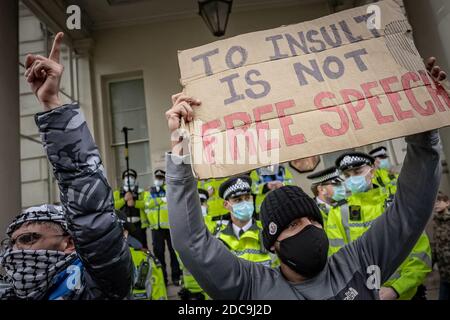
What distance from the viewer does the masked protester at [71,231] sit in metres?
1.23

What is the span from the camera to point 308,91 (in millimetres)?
1459

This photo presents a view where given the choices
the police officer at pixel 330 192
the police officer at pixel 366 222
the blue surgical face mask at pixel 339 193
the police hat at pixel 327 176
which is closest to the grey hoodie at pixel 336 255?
the police officer at pixel 366 222

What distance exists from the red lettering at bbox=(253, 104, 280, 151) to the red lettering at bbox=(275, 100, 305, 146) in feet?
0.12

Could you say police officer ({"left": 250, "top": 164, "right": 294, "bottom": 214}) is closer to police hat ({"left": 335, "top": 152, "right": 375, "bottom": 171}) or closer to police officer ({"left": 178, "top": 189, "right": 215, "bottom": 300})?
police officer ({"left": 178, "top": 189, "right": 215, "bottom": 300})

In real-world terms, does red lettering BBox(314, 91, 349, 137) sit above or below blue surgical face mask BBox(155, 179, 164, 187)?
below

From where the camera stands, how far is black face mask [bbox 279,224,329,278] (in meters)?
1.40

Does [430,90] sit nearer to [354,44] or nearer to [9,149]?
[354,44]

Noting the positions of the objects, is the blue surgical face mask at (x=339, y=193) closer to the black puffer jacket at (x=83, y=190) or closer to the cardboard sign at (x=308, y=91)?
the cardboard sign at (x=308, y=91)

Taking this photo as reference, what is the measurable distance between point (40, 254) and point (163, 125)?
5754 mm

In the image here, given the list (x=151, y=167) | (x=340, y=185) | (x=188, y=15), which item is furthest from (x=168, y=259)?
(x=188, y=15)

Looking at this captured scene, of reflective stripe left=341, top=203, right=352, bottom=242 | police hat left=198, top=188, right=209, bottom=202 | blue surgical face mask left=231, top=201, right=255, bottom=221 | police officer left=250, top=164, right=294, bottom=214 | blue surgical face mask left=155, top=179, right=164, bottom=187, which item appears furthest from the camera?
blue surgical face mask left=155, top=179, right=164, bottom=187

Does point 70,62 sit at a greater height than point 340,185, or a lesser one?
greater

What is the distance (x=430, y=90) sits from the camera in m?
1.43

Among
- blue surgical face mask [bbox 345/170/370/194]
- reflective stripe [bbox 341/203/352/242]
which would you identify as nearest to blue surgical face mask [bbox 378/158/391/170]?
blue surgical face mask [bbox 345/170/370/194]
